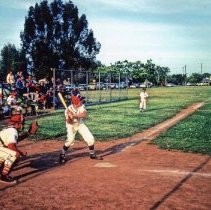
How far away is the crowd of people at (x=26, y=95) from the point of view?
2101 cm

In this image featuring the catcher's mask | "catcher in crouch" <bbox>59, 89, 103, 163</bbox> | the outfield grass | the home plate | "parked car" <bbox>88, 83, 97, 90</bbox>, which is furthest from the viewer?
"parked car" <bbox>88, 83, 97, 90</bbox>

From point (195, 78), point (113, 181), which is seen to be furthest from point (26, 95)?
point (195, 78)

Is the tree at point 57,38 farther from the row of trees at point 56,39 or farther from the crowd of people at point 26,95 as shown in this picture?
the crowd of people at point 26,95

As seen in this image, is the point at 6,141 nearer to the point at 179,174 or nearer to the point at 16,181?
the point at 16,181

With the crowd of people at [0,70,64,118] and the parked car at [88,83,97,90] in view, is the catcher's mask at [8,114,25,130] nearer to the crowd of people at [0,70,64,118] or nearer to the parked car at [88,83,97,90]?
the crowd of people at [0,70,64,118]

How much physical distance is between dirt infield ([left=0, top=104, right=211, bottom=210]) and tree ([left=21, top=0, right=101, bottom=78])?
48.4 meters

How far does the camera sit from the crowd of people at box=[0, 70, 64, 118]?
68.9 feet

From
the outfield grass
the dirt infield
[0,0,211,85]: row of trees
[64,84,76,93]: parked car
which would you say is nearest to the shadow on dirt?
the dirt infield

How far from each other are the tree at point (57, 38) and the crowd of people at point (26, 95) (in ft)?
107

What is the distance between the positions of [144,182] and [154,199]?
1195 mm

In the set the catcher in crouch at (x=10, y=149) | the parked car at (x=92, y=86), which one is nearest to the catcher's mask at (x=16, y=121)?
the catcher in crouch at (x=10, y=149)

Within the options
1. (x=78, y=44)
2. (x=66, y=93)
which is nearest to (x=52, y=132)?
(x=66, y=93)

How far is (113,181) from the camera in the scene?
26.9 feet

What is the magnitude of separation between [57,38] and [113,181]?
55.1m
